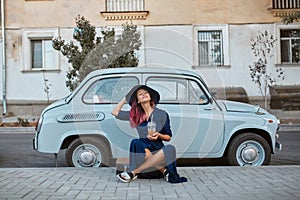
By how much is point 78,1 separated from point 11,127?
739cm

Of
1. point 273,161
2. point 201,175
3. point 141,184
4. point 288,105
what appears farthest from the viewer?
point 288,105

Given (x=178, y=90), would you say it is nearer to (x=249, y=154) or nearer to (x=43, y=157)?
(x=249, y=154)

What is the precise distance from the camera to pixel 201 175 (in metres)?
7.20

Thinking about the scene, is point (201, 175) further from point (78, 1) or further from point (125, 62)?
point (78, 1)

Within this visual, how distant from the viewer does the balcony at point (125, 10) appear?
21.0 m

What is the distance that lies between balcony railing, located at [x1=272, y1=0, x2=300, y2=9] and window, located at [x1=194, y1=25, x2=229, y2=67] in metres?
2.57

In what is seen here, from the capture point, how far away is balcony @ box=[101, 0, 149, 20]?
69.0 feet

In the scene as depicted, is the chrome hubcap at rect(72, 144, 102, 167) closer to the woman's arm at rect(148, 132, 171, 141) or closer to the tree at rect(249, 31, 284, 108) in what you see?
the woman's arm at rect(148, 132, 171, 141)

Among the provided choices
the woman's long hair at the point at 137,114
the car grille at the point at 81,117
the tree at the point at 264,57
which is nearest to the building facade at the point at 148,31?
the tree at the point at 264,57

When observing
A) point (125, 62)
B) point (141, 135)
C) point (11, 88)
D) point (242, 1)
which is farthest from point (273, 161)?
point (11, 88)

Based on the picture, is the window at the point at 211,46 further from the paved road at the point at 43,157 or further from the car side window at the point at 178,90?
the car side window at the point at 178,90

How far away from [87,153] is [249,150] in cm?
292

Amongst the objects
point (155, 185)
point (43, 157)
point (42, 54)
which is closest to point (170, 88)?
point (155, 185)

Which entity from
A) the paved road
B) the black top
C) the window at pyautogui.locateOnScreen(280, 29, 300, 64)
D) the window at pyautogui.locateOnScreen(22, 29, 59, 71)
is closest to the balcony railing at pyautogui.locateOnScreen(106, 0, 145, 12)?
the window at pyautogui.locateOnScreen(22, 29, 59, 71)
